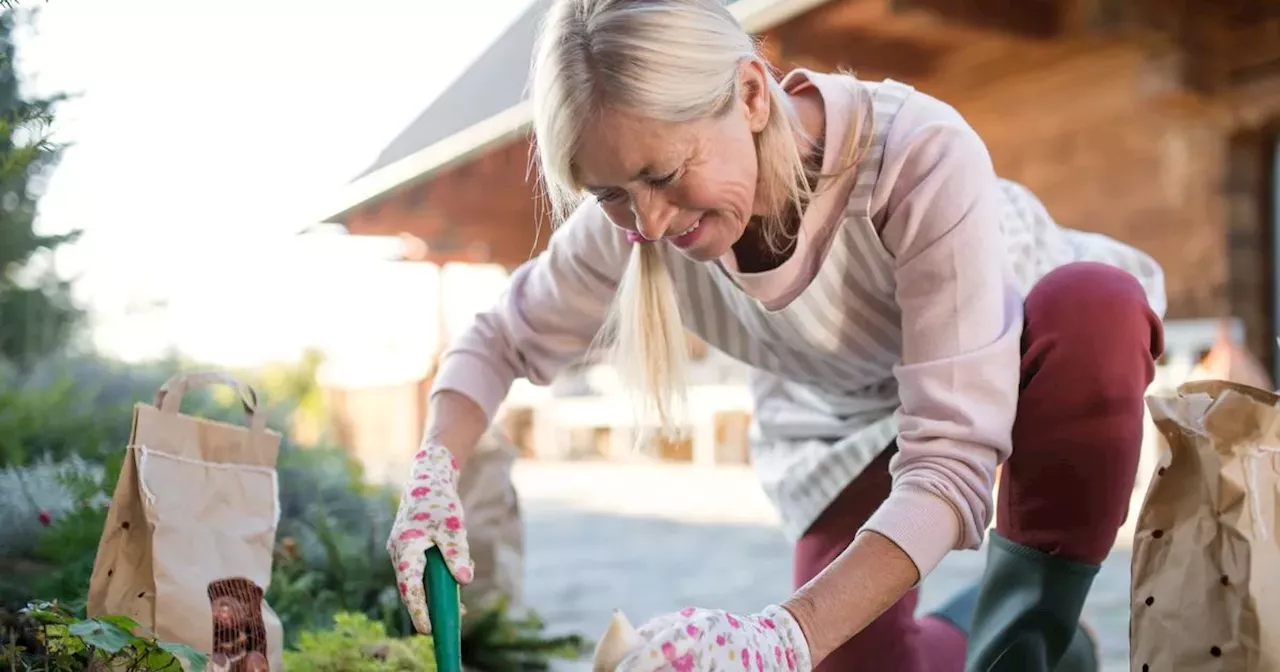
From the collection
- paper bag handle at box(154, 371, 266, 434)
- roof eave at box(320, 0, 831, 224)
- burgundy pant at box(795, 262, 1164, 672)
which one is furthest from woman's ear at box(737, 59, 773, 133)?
roof eave at box(320, 0, 831, 224)

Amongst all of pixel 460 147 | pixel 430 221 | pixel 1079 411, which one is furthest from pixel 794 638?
pixel 430 221

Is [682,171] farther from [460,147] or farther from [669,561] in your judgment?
[460,147]

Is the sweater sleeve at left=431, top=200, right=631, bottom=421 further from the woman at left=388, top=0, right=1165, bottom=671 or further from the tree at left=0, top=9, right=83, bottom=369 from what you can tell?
the tree at left=0, top=9, right=83, bottom=369

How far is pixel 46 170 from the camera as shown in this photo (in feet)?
5.57

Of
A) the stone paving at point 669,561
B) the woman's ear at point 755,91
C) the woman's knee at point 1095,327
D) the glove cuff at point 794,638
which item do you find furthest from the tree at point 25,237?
the stone paving at point 669,561

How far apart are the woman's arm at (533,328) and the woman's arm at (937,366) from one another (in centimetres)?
35

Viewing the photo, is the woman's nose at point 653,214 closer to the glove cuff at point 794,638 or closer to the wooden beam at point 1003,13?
the glove cuff at point 794,638

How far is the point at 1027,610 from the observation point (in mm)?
1059

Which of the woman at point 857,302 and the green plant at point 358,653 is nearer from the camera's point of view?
the woman at point 857,302

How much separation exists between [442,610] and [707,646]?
0.97 ft

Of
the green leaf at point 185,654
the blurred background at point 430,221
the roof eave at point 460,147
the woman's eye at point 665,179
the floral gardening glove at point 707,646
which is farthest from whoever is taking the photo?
the roof eave at point 460,147

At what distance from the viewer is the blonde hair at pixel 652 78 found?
0.97 metres

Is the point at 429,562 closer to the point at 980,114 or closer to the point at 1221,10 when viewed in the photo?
the point at 1221,10

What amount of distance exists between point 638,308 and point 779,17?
6.17 feet
